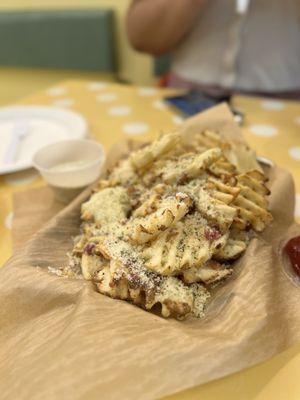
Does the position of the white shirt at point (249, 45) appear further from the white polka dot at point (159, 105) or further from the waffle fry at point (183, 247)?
the waffle fry at point (183, 247)

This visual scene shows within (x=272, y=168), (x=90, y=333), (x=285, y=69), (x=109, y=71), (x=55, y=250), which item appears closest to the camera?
(x=90, y=333)

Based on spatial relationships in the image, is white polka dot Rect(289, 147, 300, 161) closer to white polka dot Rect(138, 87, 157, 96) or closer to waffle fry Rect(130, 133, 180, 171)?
waffle fry Rect(130, 133, 180, 171)

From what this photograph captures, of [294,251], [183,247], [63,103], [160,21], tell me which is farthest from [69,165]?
[160,21]

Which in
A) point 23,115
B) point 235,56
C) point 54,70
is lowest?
point 54,70

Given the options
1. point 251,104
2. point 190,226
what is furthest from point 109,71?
point 190,226

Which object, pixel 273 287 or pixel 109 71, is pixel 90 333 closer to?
pixel 273 287

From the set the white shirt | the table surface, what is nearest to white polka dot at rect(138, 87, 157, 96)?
the table surface

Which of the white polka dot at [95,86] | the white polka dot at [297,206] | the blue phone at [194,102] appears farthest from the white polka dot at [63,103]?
the white polka dot at [297,206]
